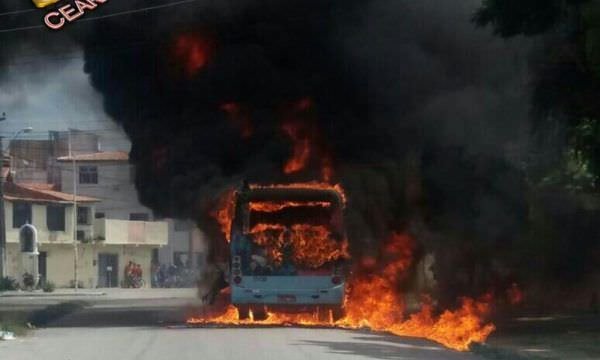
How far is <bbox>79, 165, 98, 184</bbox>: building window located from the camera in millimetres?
70812

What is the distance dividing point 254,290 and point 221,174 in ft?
16.9

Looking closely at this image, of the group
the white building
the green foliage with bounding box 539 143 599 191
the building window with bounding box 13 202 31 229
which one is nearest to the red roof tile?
the white building

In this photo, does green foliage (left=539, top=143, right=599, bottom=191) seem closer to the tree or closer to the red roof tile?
the tree

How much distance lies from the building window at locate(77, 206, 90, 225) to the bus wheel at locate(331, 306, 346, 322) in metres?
44.0

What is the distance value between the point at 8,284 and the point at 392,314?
106 feet

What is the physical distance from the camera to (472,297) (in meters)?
26.1

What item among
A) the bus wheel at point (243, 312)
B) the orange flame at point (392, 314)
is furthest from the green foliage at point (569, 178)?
the bus wheel at point (243, 312)

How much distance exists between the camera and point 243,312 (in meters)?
24.0

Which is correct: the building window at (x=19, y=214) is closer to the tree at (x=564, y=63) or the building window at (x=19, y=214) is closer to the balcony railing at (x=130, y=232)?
the balcony railing at (x=130, y=232)

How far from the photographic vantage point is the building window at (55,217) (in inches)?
2496

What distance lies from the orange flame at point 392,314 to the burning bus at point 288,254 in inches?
21.7

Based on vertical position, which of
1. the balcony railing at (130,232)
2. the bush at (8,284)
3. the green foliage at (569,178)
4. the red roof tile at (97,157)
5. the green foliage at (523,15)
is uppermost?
the red roof tile at (97,157)

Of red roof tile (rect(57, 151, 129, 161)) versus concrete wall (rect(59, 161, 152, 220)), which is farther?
concrete wall (rect(59, 161, 152, 220))

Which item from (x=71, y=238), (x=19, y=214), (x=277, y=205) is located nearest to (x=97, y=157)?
(x=71, y=238)
